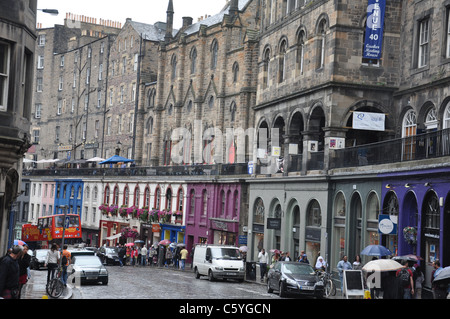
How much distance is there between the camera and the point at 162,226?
60.4 metres

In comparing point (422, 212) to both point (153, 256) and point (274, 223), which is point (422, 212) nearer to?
point (274, 223)

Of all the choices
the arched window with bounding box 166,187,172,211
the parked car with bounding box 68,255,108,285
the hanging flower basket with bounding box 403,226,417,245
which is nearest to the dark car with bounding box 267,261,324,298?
the hanging flower basket with bounding box 403,226,417,245

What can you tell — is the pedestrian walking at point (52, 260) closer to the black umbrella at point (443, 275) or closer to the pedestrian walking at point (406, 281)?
the pedestrian walking at point (406, 281)

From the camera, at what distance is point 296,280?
2805 cm

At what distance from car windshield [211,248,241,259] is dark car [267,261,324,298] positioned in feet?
21.9

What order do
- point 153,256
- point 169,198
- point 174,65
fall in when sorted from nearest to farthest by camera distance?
point 153,256 → point 169,198 → point 174,65

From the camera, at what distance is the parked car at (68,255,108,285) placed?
31.5 m

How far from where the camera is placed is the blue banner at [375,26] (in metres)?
34.8

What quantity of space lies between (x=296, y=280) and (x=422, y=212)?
17.6 ft

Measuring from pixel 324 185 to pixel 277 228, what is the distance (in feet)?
19.1

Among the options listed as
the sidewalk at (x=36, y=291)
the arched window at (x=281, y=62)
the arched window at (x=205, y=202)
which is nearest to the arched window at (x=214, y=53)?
the arched window at (x=205, y=202)

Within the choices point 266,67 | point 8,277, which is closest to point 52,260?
point 8,277
